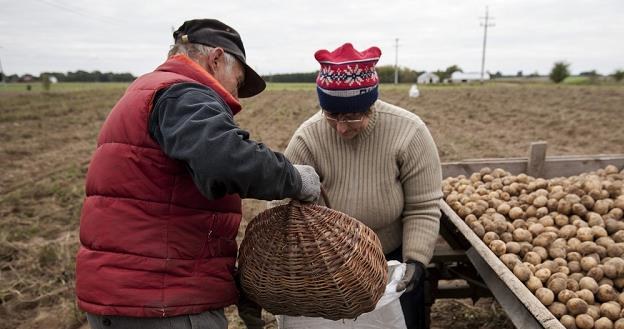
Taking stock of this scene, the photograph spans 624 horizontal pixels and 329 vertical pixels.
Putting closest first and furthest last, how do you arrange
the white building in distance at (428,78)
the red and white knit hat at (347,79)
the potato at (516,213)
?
the red and white knit hat at (347,79), the potato at (516,213), the white building in distance at (428,78)

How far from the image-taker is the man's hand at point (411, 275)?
2.05 meters

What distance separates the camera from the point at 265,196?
1.37 meters

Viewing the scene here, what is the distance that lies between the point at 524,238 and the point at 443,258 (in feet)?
1.61

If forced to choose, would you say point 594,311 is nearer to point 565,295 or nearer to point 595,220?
point 565,295

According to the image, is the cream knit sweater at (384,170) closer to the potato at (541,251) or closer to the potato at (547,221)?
the potato at (541,251)

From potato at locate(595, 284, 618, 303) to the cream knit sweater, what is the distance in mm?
800

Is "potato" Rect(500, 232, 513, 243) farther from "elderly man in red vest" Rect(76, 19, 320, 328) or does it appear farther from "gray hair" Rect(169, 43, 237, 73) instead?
"gray hair" Rect(169, 43, 237, 73)

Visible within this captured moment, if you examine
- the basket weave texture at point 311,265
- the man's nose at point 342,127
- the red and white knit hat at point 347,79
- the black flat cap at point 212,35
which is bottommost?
the basket weave texture at point 311,265

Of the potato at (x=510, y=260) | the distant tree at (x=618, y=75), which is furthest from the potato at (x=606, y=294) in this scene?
the distant tree at (x=618, y=75)

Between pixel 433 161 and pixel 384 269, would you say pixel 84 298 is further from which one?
pixel 433 161

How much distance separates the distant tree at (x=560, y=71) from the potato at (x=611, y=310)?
1909 inches

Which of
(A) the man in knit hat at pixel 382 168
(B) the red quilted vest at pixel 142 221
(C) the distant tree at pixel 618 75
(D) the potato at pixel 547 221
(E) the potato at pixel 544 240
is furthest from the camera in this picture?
(C) the distant tree at pixel 618 75

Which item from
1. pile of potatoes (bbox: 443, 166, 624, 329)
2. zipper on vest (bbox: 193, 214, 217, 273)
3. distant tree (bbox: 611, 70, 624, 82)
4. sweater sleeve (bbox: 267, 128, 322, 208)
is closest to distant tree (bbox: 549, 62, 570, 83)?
distant tree (bbox: 611, 70, 624, 82)

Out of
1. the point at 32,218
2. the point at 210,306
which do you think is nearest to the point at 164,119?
the point at 210,306
